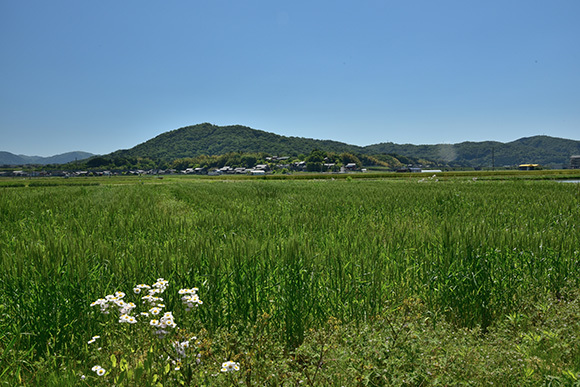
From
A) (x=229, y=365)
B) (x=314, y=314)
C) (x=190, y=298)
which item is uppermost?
(x=190, y=298)

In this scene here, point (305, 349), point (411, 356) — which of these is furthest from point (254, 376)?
point (411, 356)

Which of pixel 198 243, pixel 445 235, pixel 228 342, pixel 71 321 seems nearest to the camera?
pixel 228 342

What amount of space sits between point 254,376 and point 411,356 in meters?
1.39

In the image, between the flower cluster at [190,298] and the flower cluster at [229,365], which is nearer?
the flower cluster at [229,365]

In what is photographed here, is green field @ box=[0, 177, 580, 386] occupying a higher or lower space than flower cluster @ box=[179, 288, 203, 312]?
lower

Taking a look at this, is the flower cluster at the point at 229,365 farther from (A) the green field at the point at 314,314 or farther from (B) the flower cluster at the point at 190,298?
(B) the flower cluster at the point at 190,298

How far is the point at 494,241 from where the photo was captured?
5535 millimetres

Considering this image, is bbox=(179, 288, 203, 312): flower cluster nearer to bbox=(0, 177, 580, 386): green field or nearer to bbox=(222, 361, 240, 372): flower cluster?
bbox=(0, 177, 580, 386): green field

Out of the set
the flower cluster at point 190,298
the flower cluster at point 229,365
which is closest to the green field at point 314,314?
the flower cluster at point 229,365

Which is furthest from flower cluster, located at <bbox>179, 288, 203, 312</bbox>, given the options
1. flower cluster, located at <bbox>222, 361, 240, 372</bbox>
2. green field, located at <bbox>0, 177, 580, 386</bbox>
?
flower cluster, located at <bbox>222, 361, 240, 372</bbox>

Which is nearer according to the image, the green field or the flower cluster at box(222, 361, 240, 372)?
the flower cluster at box(222, 361, 240, 372)

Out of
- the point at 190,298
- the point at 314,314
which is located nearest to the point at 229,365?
the point at 190,298

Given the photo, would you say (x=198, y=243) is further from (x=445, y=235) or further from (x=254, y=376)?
(x=445, y=235)

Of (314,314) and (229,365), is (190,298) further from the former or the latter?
(314,314)
